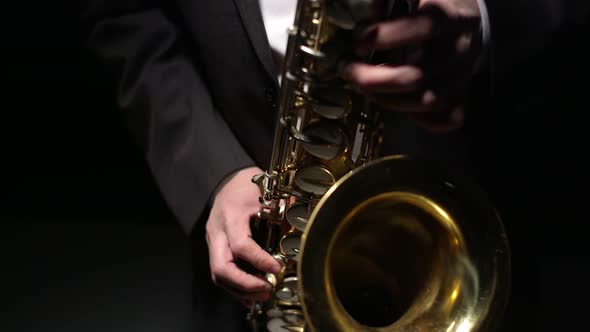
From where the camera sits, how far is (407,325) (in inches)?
31.5

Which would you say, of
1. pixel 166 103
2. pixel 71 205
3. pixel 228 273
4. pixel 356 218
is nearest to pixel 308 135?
pixel 356 218

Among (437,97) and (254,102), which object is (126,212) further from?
(437,97)

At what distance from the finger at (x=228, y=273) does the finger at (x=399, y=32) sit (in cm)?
39

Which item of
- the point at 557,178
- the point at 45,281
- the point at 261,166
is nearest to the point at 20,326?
the point at 45,281

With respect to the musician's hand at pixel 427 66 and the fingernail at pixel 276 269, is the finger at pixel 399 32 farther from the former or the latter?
the fingernail at pixel 276 269

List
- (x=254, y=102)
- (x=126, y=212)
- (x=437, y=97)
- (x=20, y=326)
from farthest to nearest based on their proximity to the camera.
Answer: (x=126, y=212) < (x=20, y=326) < (x=254, y=102) < (x=437, y=97)

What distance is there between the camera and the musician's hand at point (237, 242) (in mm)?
838

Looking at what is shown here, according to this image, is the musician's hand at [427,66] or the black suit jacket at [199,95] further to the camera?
the black suit jacket at [199,95]

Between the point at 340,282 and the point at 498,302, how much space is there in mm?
210

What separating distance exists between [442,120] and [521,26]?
0.66 feet

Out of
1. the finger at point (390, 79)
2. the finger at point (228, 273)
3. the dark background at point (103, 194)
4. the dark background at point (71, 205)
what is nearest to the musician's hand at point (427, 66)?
the finger at point (390, 79)

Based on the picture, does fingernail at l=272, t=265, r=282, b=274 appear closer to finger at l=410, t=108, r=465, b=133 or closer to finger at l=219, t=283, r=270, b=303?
finger at l=219, t=283, r=270, b=303

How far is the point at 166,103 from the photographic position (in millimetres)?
1016

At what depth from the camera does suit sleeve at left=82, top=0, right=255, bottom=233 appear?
975 mm
